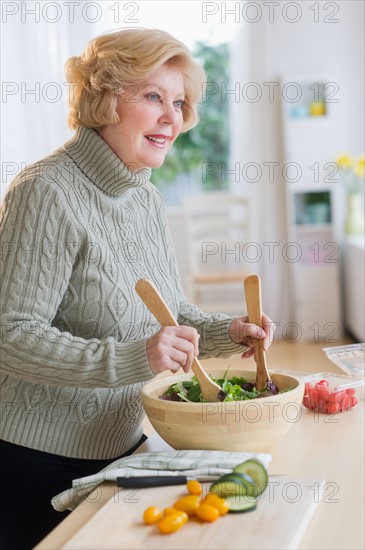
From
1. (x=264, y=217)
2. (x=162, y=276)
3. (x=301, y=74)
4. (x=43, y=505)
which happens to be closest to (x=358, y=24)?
(x=301, y=74)

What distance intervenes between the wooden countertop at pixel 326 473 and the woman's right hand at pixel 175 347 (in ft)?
0.67

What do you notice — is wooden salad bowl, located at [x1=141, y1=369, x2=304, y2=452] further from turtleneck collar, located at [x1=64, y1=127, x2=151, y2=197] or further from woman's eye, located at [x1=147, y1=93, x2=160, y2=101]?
woman's eye, located at [x1=147, y1=93, x2=160, y2=101]

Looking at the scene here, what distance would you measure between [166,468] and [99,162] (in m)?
0.58

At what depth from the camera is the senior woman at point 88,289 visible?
135cm

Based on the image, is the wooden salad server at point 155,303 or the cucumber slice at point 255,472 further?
the wooden salad server at point 155,303

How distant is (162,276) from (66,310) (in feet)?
0.85

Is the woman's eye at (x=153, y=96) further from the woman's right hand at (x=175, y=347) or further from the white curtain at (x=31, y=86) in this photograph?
the white curtain at (x=31, y=86)

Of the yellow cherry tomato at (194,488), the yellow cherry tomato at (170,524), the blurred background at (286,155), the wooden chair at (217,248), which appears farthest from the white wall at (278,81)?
the yellow cherry tomato at (170,524)

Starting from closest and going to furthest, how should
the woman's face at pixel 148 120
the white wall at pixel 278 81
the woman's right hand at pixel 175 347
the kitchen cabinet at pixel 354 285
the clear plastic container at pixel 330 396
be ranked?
the woman's right hand at pixel 175 347 < the woman's face at pixel 148 120 < the clear plastic container at pixel 330 396 < the kitchen cabinet at pixel 354 285 < the white wall at pixel 278 81

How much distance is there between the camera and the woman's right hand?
1.29 metres

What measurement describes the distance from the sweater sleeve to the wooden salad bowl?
0.07 meters

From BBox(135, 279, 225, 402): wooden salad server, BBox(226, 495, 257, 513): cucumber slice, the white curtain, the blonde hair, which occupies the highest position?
the white curtain

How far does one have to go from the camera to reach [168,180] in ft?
21.6

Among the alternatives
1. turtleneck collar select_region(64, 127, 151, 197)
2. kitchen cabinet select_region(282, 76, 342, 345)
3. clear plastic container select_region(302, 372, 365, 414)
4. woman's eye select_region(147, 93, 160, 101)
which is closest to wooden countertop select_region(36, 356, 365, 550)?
clear plastic container select_region(302, 372, 365, 414)
